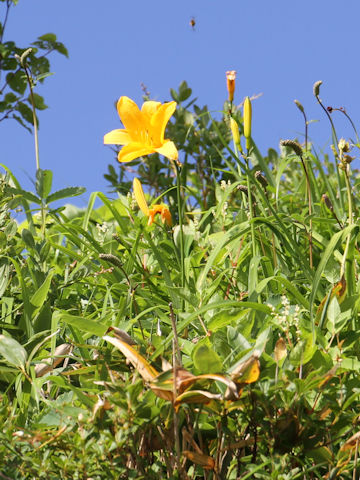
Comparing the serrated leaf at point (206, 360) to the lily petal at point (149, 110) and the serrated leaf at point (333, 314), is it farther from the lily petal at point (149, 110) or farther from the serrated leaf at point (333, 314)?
the lily petal at point (149, 110)

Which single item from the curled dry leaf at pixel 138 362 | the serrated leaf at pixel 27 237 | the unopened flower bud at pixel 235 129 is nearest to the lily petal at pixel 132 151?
the unopened flower bud at pixel 235 129

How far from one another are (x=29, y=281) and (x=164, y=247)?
554 mm

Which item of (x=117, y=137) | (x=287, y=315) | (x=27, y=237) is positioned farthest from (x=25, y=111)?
(x=287, y=315)

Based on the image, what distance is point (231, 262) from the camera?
7.64 feet

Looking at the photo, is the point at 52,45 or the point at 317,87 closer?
the point at 317,87

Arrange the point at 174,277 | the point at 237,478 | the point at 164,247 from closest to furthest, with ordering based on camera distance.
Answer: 1. the point at 237,478
2. the point at 174,277
3. the point at 164,247

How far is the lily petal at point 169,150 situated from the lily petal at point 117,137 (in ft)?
0.45

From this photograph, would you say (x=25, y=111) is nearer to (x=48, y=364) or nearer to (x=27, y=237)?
(x=27, y=237)

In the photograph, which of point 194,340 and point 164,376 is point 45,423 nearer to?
point 164,376

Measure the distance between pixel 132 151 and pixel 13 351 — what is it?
74 centimetres

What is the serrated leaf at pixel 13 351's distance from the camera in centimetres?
162

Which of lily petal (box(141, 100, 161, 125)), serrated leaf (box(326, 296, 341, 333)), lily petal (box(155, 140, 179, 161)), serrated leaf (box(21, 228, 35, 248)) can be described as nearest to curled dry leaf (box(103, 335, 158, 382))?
serrated leaf (box(326, 296, 341, 333))

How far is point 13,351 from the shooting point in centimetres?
163

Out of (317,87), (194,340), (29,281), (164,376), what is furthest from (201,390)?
(29,281)
